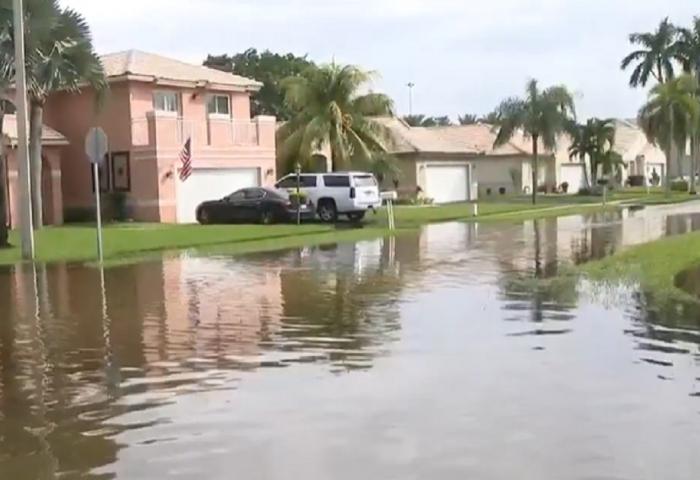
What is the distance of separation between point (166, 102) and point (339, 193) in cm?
810

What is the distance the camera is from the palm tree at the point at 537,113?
5516 centimetres

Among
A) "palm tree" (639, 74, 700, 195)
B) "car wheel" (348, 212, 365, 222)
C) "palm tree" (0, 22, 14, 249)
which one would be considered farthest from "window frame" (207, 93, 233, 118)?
"palm tree" (639, 74, 700, 195)

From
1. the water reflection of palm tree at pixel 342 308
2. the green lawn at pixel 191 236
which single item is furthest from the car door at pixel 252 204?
the water reflection of palm tree at pixel 342 308

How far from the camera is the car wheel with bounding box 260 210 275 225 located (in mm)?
37000

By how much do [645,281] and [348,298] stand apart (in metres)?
4.54

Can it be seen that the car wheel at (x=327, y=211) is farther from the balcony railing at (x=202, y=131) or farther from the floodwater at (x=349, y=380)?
the floodwater at (x=349, y=380)

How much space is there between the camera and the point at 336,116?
4725 cm

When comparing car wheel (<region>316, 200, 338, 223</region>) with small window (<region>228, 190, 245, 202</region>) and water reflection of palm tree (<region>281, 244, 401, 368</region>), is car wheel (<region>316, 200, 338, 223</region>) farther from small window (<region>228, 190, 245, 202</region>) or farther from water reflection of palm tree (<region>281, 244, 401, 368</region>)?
water reflection of palm tree (<region>281, 244, 401, 368</region>)

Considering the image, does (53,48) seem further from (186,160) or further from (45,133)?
(45,133)

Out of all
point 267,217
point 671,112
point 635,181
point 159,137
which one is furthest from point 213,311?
point 635,181

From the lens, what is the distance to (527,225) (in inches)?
1395

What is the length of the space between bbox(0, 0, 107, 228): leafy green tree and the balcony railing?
5.80 m

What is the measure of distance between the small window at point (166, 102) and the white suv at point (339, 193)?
5848 mm

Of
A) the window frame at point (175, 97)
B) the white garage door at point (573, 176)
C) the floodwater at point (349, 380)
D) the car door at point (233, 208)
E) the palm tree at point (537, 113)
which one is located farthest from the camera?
the white garage door at point (573, 176)
